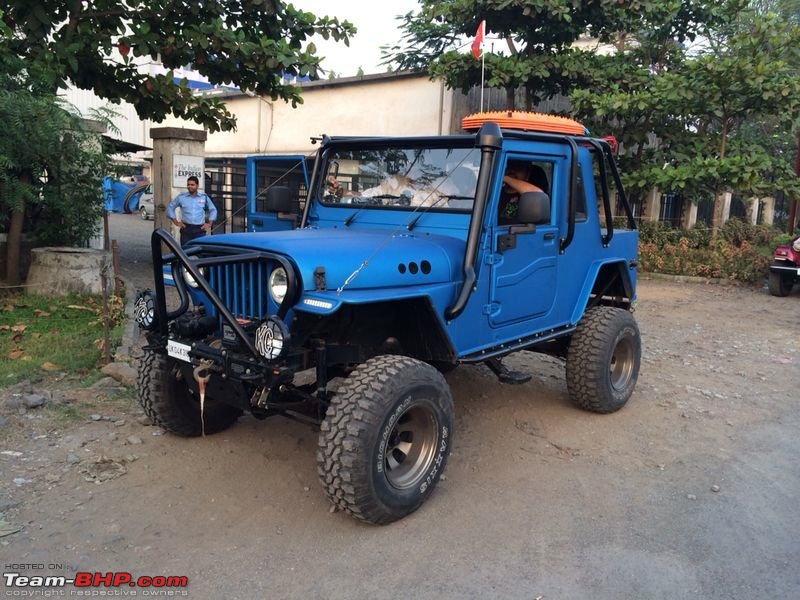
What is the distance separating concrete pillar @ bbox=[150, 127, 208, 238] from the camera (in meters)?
10.9

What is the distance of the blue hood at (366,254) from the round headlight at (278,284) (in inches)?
3.9

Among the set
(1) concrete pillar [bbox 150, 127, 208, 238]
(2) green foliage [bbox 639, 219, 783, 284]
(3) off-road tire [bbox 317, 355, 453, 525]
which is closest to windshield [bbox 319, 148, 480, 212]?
(3) off-road tire [bbox 317, 355, 453, 525]

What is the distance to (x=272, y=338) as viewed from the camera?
3125mm

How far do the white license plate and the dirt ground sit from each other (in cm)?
80

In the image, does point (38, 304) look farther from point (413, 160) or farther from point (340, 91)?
point (340, 91)

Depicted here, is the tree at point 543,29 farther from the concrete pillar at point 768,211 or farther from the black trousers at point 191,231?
the concrete pillar at point 768,211

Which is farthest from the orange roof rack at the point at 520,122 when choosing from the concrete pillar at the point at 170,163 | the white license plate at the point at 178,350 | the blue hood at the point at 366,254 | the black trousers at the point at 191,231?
the concrete pillar at the point at 170,163

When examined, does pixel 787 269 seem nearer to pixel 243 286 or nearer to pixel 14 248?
pixel 243 286

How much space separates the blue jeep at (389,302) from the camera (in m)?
3.31

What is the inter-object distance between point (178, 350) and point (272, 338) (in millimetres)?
771

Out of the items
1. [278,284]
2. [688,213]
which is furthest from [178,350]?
[688,213]

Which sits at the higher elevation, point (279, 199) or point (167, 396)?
point (279, 199)

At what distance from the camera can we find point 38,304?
743 cm

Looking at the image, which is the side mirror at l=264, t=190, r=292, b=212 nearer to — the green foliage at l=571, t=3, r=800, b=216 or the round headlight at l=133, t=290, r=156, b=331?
the round headlight at l=133, t=290, r=156, b=331
